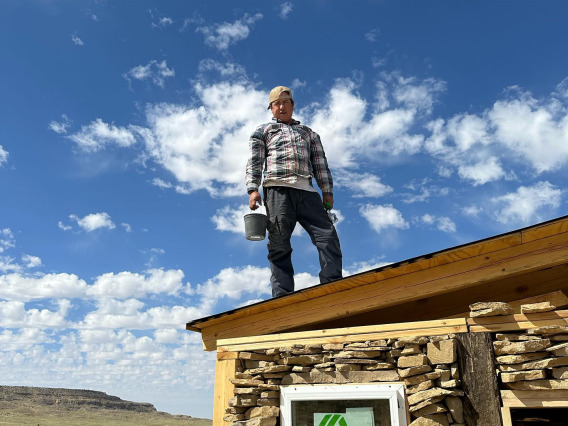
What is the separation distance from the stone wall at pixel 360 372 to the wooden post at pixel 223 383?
0.31ft

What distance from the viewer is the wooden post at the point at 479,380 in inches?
154

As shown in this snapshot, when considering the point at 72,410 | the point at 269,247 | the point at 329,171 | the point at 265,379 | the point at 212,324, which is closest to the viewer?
the point at 265,379

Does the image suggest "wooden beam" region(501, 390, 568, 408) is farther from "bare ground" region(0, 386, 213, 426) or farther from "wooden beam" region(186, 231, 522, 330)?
"bare ground" region(0, 386, 213, 426)

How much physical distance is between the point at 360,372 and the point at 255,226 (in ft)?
6.89

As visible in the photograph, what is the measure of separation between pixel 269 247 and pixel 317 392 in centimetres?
195

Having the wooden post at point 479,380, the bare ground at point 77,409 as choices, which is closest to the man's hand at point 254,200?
the wooden post at point 479,380

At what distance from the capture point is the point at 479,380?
3990 millimetres

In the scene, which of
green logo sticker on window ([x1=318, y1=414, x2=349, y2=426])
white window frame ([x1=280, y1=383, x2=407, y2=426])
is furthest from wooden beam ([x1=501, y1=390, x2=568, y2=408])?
green logo sticker on window ([x1=318, y1=414, x2=349, y2=426])

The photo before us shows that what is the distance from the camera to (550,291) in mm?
4789

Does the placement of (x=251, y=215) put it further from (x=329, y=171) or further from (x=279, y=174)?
(x=329, y=171)

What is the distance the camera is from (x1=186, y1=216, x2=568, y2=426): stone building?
3.94m

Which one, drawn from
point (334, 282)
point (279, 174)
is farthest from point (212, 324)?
point (279, 174)

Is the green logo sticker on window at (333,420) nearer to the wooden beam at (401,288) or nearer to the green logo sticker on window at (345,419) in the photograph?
the green logo sticker on window at (345,419)

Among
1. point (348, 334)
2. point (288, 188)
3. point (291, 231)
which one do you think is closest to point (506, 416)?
point (348, 334)
